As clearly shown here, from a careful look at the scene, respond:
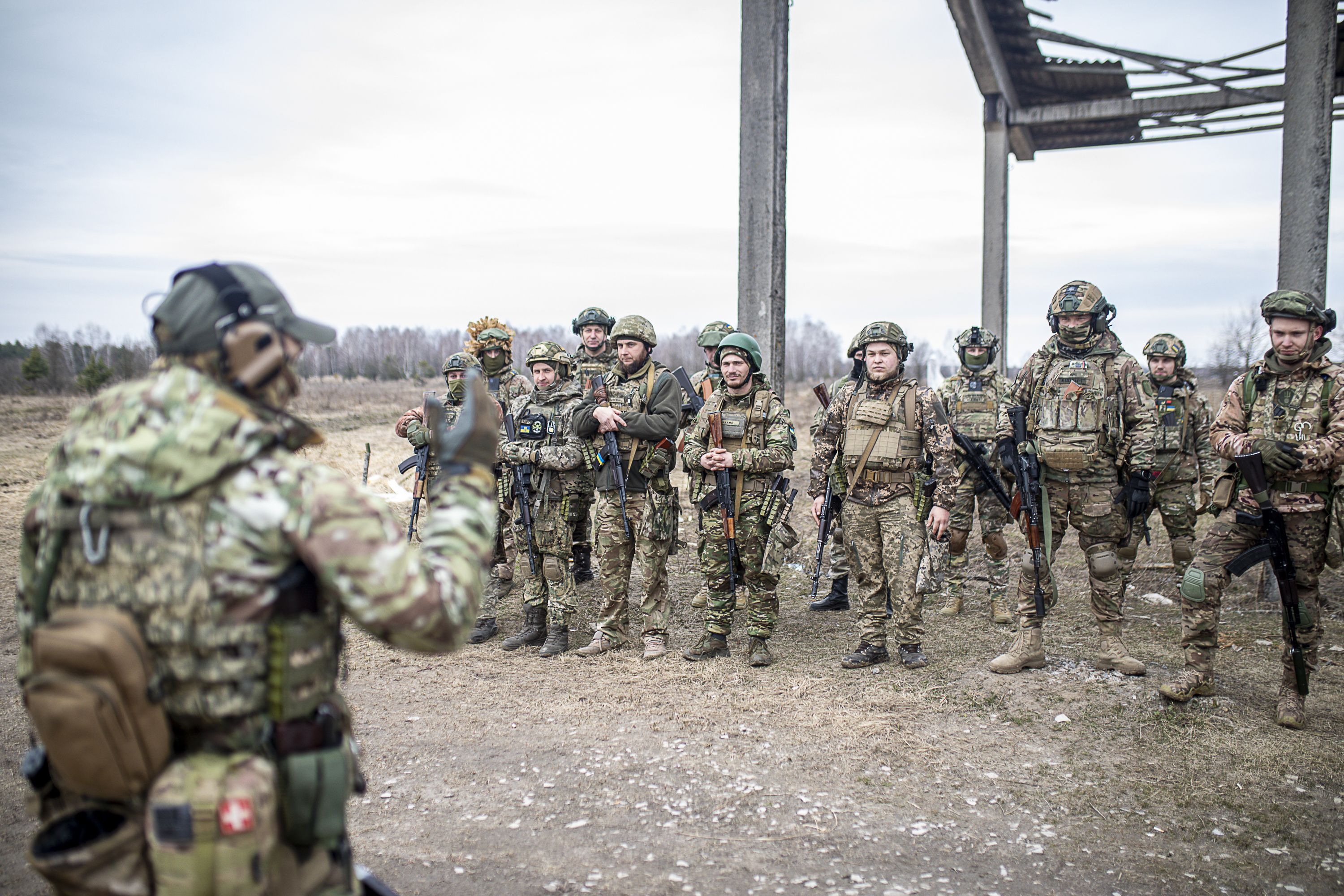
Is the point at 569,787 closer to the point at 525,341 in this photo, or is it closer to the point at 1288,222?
the point at 1288,222

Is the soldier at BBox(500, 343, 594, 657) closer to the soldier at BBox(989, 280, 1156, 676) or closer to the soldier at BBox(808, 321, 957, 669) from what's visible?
the soldier at BBox(808, 321, 957, 669)

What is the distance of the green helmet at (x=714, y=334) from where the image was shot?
761 cm

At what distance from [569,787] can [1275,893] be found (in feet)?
9.48

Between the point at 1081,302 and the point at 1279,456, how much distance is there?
1.52 m

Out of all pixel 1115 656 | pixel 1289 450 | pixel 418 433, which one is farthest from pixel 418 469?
pixel 1289 450

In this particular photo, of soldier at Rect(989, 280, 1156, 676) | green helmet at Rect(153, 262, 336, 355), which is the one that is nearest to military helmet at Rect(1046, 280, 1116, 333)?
soldier at Rect(989, 280, 1156, 676)

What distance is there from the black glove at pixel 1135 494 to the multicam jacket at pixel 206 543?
5.12 meters

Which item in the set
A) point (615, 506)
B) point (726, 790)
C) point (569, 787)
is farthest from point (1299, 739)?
point (615, 506)

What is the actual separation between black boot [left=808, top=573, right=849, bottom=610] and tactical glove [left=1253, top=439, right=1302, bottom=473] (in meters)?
3.66

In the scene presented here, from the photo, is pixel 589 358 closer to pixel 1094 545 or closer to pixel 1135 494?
pixel 1094 545

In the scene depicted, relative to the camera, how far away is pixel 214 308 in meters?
1.86

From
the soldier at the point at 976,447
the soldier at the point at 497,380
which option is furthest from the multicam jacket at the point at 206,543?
the soldier at the point at 976,447

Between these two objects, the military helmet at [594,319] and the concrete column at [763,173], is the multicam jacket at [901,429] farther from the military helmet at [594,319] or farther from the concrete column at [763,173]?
the military helmet at [594,319]

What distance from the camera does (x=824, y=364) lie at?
79062 mm
